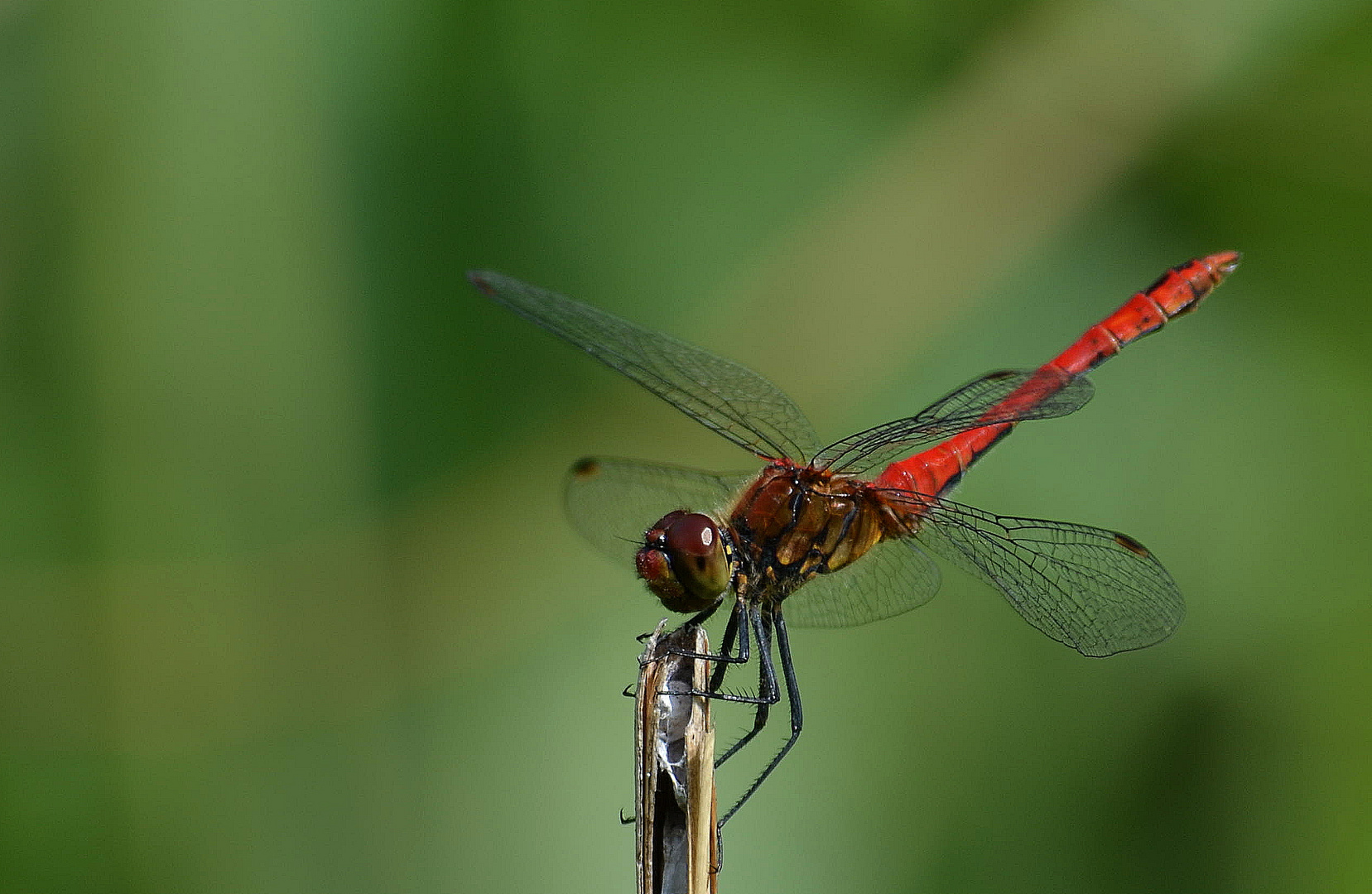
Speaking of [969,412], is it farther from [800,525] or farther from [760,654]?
Answer: [760,654]

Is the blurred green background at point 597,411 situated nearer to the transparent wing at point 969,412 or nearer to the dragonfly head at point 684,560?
the transparent wing at point 969,412

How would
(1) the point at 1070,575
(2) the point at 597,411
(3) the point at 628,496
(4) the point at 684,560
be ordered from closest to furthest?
(4) the point at 684,560 < (1) the point at 1070,575 < (3) the point at 628,496 < (2) the point at 597,411

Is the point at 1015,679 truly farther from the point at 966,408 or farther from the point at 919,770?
the point at 966,408

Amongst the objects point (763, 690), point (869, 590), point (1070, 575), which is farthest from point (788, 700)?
point (1070, 575)

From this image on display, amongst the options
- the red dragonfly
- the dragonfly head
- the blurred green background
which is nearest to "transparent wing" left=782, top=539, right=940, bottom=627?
the red dragonfly

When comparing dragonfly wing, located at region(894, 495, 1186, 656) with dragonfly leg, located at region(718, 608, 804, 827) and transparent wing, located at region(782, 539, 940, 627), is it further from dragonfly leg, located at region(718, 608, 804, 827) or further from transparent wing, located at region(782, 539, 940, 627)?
dragonfly leg, located at region(718, 608, 804, 827)

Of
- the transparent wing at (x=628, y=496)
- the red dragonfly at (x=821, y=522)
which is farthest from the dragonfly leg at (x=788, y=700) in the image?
the transparent wing at (x=628, y=496)

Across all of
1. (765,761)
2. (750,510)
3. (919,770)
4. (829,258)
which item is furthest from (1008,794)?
(829,258)
